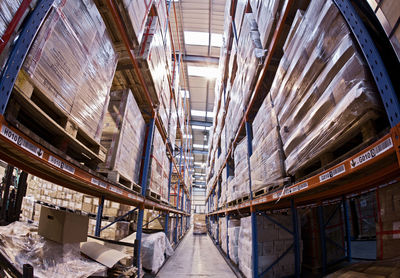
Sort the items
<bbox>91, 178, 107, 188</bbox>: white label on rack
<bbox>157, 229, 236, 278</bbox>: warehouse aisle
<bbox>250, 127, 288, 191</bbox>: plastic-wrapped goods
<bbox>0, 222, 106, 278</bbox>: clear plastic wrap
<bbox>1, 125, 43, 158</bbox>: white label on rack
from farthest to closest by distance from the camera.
A: <bbox>157, 229, 236, 278</bbox>: warehouse aisle, <bbox>250, 127, 288, 191</bbox>: plastic-wrapped goods, <bbox>91, 178, 107, 188</bbox>: white label on rack, <bbox>0, 222, 106, 278</bbox>: clear plastic wrap, <bbox>1, 125, 43, 158</bbox>: white label on rack

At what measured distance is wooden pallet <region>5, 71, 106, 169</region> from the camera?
1158 millimetres

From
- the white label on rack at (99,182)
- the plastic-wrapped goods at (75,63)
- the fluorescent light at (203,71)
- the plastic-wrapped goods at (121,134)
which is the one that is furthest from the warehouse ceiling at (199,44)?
the white label on rack at (99,182)

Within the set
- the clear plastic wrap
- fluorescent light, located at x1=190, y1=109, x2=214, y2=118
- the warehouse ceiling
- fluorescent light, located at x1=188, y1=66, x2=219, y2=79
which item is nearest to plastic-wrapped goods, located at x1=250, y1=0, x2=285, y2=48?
the clear plastic wrap

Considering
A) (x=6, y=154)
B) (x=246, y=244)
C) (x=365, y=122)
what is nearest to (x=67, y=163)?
(x=6, y=154)

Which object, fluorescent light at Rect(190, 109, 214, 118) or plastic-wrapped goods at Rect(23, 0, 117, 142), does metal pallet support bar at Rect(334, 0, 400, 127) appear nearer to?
plastic-wrapped goods at Rect(23, 0, 117, 142)

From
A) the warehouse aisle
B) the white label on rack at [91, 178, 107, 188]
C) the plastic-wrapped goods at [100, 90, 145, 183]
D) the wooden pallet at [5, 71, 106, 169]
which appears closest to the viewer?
the wooden pallet at [5, 71, 106, 169]

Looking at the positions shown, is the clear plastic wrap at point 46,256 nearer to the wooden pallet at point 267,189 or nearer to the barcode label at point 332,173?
the wooden pallet at point 267,189

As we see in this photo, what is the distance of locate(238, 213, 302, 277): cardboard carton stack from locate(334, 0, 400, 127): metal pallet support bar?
2932 mm

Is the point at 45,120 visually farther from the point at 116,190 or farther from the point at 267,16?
the point at 267,16

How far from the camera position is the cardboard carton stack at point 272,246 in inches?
133

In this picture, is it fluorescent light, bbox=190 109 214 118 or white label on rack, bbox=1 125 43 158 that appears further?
fluorescent light, bbox=190 109 214 118

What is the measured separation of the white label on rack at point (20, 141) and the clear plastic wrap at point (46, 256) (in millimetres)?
1063

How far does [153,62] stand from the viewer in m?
3.40

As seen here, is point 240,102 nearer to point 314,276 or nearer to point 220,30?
point 314,276
